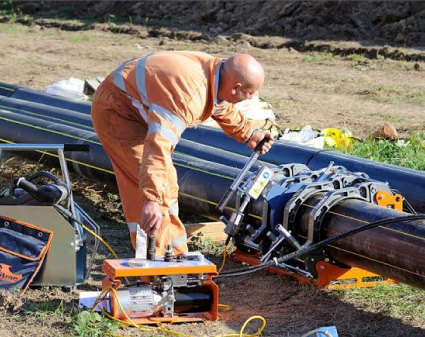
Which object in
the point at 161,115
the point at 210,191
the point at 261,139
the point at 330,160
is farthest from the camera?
the point at 330,160

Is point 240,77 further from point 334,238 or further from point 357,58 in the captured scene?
point 357,58

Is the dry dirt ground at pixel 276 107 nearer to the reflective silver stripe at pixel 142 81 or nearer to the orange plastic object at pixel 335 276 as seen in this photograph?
the orange plastic object at pixel 335 276

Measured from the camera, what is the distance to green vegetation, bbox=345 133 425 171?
8898mm

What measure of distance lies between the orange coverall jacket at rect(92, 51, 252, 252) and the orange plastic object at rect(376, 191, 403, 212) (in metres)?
1.05

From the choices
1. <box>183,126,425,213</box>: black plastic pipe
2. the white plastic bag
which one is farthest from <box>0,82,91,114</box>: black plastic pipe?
<box>183,126,425,213</box>: black plastic pipe

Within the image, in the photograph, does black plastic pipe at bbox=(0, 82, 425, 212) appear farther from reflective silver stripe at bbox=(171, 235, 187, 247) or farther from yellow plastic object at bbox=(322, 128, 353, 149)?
reflective silver stripe at bbox=(171, 235, 187, 247)

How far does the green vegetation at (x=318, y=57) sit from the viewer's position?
17.1 m

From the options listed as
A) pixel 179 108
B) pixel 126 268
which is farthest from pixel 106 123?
pixel 126 268

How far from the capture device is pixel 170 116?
528 centimetres

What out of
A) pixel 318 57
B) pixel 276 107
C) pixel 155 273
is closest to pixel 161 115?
pixel 155 273

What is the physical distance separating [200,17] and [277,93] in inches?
383

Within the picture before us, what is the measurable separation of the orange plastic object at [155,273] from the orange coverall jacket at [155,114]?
413 mm

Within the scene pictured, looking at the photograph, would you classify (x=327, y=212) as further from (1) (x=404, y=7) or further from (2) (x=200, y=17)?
(2) (x=200, y=17)

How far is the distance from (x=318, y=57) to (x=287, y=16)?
424 cm
